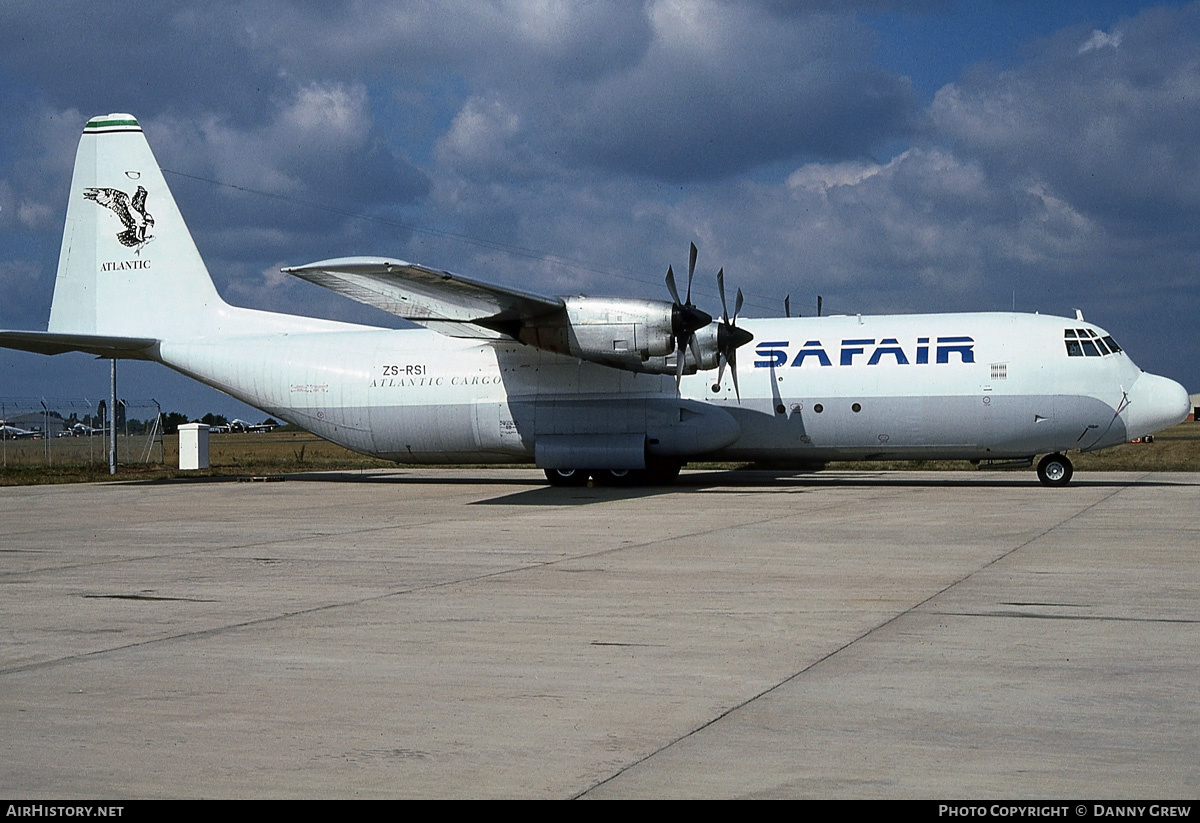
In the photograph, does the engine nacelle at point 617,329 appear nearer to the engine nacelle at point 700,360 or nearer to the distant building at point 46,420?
the engine nacelle at point 700,360

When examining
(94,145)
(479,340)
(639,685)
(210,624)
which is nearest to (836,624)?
(639,685)

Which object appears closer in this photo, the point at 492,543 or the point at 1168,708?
the point at 1168,708

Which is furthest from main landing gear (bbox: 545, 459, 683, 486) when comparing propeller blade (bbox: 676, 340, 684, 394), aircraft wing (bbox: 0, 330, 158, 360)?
aircraft wing (bbox: 0, 330, 158, 360)

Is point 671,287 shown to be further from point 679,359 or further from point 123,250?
point 123,250

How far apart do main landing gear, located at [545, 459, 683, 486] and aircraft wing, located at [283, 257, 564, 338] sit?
3.92 metres

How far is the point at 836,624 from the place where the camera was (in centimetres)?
905

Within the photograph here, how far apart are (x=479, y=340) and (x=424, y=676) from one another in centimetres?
2026

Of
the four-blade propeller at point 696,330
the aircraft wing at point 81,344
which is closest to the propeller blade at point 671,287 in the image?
the four-blade propeller at point 696,330

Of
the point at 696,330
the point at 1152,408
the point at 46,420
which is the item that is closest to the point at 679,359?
the point at 696,330

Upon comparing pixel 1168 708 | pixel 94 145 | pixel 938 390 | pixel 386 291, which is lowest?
pixel 1168 708

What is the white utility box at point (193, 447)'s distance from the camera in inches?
1505

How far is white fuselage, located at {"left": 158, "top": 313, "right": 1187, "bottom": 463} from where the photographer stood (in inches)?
959
